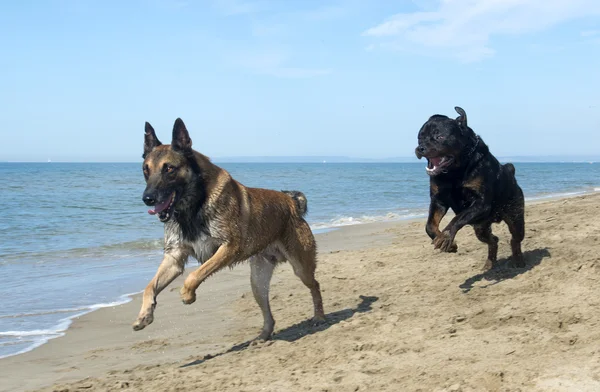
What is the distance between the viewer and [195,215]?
19.6ft

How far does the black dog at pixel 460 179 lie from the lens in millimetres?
7008

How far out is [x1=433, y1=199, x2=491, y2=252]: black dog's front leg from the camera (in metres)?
6.84

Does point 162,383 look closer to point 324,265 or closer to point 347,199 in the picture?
point 324,265

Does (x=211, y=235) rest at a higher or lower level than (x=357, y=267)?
higher

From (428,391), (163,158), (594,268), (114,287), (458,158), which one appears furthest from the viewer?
(114,287)

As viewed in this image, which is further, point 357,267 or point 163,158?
point 357,267

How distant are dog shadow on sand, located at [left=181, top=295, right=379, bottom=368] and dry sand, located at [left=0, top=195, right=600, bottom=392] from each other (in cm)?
3

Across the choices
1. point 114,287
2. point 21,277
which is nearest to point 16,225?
point 21,277

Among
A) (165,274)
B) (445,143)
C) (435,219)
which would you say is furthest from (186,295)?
(445,143)

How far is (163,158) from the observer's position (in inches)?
230

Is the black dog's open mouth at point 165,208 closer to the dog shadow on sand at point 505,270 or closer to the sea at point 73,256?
the sea at point 73,256

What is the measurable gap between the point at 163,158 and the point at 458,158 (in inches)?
126

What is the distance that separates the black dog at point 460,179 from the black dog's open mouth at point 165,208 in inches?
Answer: 110

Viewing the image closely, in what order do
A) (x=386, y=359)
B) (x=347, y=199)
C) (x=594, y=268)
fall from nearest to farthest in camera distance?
1. (x=386, y=359)
2. (x=594, y=268)
3. (x=347, y=199)
